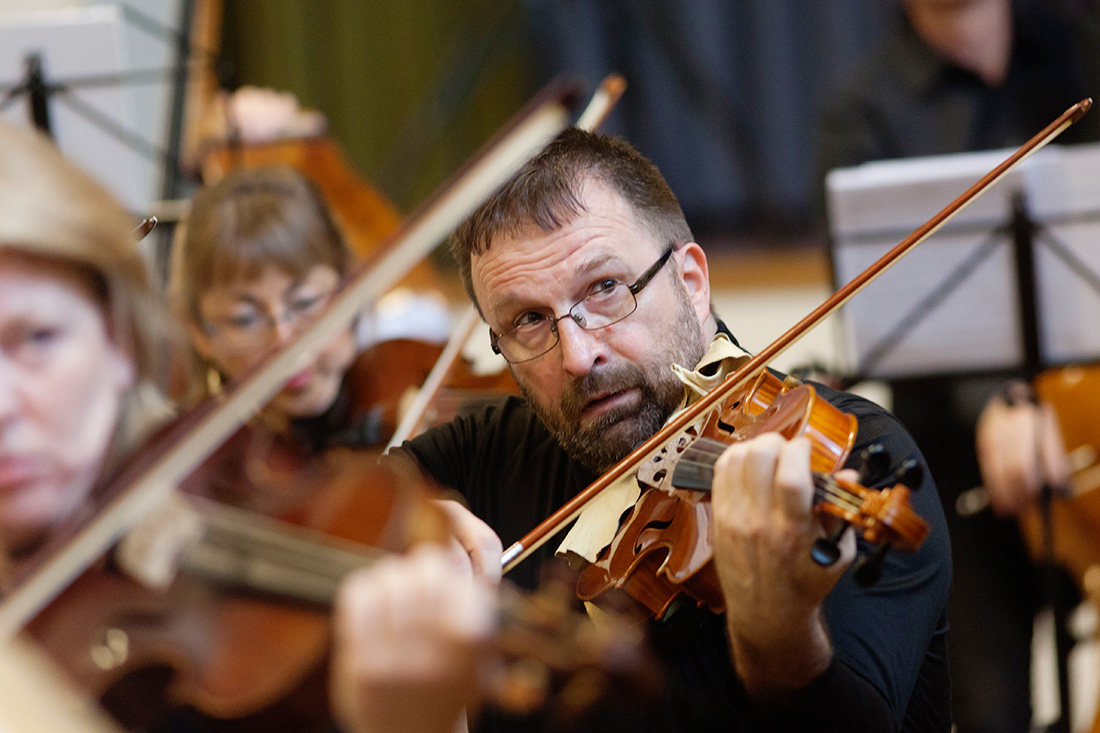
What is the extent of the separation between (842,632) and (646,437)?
299mm

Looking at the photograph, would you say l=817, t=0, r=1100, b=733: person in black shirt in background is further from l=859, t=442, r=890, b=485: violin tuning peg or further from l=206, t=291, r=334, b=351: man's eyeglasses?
l=859, t=442, r=890, b=485: violin tuning peg

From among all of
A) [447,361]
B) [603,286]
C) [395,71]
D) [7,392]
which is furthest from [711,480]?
[395,71]

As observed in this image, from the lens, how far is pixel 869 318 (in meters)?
1.97

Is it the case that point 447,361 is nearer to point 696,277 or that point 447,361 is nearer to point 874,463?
point 696,277

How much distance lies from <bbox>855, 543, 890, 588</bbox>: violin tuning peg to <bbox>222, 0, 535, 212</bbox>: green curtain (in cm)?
293

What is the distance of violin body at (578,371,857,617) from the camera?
3.19 feet

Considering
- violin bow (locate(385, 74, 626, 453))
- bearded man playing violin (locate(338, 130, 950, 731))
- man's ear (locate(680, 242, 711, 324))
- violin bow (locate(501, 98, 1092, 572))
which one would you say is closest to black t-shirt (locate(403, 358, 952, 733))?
bearded man playing violin (locate(338, 130, 950, 731))

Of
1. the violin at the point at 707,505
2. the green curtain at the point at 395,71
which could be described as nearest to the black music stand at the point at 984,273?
the violin at the point at 707,505

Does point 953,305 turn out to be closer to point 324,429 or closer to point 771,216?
point 324,429

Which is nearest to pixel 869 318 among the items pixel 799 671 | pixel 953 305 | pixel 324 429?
pixel 953 305

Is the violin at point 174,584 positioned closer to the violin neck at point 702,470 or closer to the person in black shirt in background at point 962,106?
the violin neck at point 702,470

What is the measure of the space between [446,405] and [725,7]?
228 centimetres

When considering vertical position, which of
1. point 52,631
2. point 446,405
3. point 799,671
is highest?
point 52,631

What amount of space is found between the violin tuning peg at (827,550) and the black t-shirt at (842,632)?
3.6 inches
